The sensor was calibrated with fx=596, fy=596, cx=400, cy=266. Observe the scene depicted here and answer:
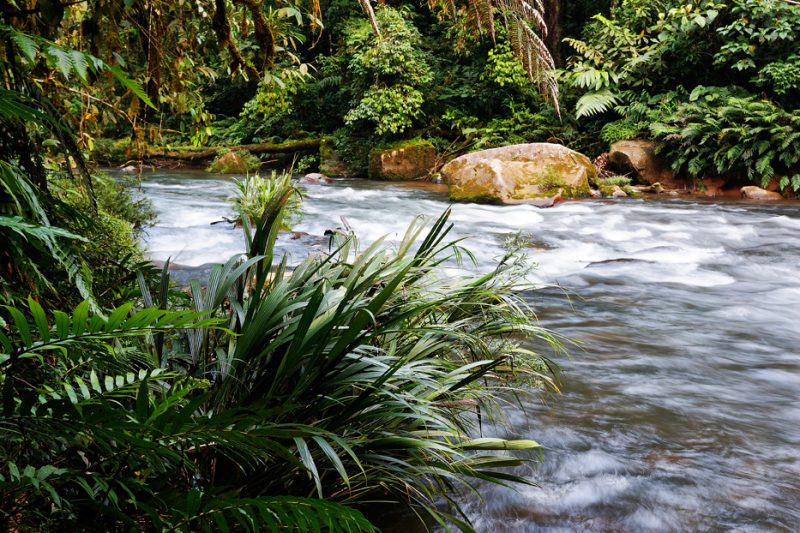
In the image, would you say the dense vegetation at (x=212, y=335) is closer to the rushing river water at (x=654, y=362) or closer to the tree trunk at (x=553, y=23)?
the rushing river water at (x=654, y=362)

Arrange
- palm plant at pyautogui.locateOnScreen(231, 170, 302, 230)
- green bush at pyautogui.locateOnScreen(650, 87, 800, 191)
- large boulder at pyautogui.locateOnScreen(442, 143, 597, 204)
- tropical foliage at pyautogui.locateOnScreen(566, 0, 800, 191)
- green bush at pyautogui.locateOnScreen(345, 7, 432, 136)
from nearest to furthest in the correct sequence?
palm plant at pyautogui.locateOnScreen(231, 170, 302, 230) < large boulder at pyautogui.locateOnScreen(442, 143, 597, 204) < green bush at pyautogui.locateOnScreen(650, 87, 800, 191) < tropical foliage at pyautogui.locateOnScreen(566, 0, 800, 191) < green bush at pyautogui.locateOnScreen(345, 7, 432, 136)

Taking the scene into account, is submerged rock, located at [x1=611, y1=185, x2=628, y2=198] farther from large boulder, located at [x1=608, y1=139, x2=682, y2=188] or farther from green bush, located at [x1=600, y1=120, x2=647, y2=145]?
green bush, located at [x1=600, y1=120, x2=647, y2=145]

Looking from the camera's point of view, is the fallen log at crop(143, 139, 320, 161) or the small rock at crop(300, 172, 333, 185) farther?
the fallen log at crop(143, 139, 320, 161)

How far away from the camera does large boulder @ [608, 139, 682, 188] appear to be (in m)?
13.1

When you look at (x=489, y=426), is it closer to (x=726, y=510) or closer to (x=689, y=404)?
(x=726, y=510)

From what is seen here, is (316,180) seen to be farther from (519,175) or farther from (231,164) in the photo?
(519,175)

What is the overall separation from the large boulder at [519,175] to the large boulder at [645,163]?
158 cm

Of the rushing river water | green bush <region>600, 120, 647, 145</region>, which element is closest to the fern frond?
green bush <region>600, 120, 647, 145</region>

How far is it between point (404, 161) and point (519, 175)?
191 inches

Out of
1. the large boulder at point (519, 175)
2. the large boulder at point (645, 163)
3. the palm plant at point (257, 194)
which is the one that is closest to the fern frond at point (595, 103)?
the large boulder at point (645, 163)

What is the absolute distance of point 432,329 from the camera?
6.64 feet

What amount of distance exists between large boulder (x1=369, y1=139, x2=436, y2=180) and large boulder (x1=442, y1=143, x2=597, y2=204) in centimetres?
370

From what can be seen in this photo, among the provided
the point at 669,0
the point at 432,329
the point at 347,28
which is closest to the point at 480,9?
the point at 432,329

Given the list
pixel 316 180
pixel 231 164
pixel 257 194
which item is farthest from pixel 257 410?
pixel 231 164
